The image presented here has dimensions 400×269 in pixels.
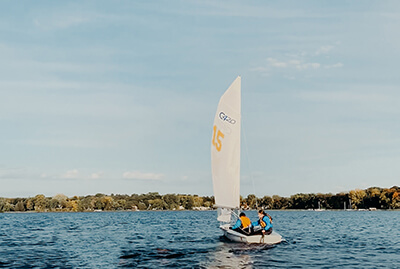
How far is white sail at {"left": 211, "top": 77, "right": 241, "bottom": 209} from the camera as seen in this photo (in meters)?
37.7

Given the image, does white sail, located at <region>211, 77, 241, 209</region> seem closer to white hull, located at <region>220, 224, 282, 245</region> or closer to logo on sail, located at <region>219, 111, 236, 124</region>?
logo on sail, located at <region>219, 111, 236, 124</region>

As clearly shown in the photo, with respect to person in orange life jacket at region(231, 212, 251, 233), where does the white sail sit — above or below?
above

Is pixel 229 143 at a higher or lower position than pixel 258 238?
higher

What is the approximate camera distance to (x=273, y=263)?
2619 cm

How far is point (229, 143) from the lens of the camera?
37812mm

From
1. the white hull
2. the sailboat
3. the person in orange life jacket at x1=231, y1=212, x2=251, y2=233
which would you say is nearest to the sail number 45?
the sailboat

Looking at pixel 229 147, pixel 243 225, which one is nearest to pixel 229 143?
pixel 229 147

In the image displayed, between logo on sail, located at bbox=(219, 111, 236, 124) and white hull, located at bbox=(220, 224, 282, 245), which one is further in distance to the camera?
logo on sail, located at bbox=(219, 111, 236, 124)

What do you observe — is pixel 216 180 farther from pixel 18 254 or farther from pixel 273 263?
pixel 18 254

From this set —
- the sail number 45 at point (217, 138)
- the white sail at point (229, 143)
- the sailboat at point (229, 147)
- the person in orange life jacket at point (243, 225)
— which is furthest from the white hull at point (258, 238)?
the sail number 45 at point (217, 138)

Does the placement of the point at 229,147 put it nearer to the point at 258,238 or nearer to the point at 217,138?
the point at 217,138

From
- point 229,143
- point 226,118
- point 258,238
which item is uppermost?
point 226,118

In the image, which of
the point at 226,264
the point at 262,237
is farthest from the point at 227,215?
the point at 226,264

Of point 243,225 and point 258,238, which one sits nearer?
point 258,238
